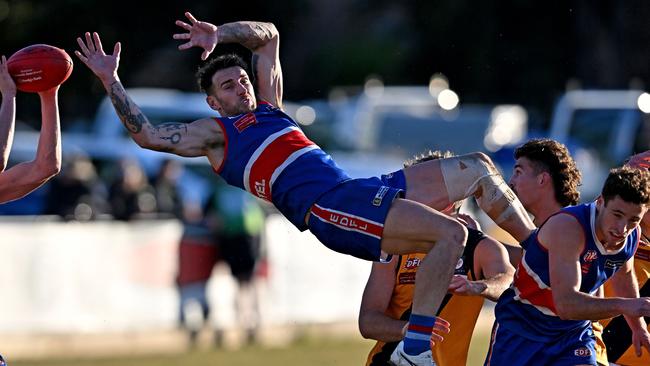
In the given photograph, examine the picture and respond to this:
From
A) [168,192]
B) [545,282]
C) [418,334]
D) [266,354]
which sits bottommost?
[266,354]

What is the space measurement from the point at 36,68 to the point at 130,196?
11.3 meters

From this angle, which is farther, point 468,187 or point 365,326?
point 468,187

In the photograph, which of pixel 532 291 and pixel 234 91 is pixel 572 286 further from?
pixel 234 91

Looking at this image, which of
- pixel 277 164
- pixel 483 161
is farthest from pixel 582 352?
pixel 277 164

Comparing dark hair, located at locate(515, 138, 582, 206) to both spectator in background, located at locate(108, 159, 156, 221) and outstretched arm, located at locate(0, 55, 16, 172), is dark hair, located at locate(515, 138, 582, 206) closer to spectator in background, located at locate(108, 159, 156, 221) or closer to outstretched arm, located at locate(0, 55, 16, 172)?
outstretched arm, located at locate(0, 55, 16, 172)

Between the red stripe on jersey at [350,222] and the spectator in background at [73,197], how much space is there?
10615mm

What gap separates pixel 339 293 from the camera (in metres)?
18.4

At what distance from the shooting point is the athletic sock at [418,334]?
7.09 m

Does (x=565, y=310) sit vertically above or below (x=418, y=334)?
above

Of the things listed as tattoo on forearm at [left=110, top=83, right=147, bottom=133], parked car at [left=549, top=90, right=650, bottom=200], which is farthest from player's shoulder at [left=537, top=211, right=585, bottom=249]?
parked car at [left=549, top=90, right=650, bottom=200]

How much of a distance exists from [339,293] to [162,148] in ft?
35.3

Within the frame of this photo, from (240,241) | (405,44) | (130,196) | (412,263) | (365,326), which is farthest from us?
(405,44)

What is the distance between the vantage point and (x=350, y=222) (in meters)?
7.52

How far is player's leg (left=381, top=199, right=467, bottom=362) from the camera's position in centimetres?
714
